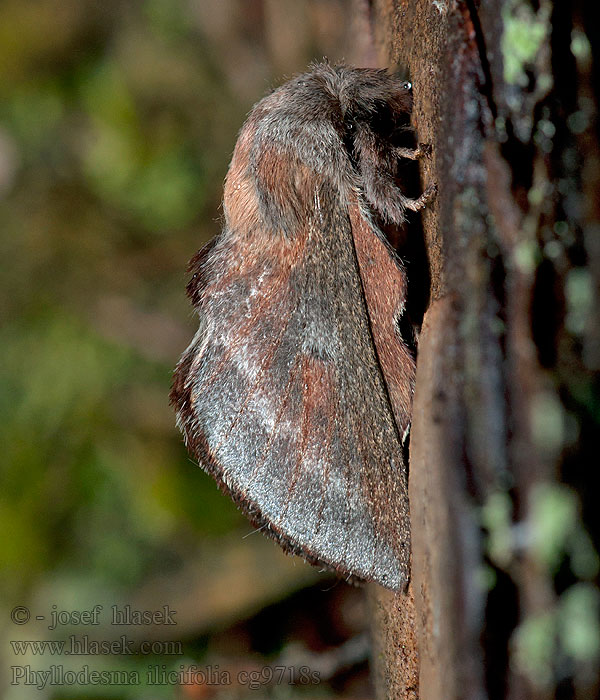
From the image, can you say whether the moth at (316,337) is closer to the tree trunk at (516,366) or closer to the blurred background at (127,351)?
the tree trunk at (516,366)

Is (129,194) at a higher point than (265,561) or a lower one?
higher

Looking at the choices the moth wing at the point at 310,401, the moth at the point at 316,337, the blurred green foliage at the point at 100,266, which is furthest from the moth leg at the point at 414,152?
the blurred green foliage at the point at 100,266

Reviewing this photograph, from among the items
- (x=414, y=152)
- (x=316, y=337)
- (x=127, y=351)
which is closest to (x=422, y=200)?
(x=414, y=152)

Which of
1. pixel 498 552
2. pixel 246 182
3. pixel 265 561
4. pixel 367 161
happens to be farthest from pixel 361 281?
pixel 265 561

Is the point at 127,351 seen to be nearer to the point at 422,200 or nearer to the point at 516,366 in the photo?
the point at 422,200

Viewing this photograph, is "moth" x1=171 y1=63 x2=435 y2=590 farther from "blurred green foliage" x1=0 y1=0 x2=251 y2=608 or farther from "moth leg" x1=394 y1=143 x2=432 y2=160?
"blurred green foliage" x1=0 y1=0 x2=251 y2=608

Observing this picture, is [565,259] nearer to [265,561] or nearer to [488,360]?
[488,360]
